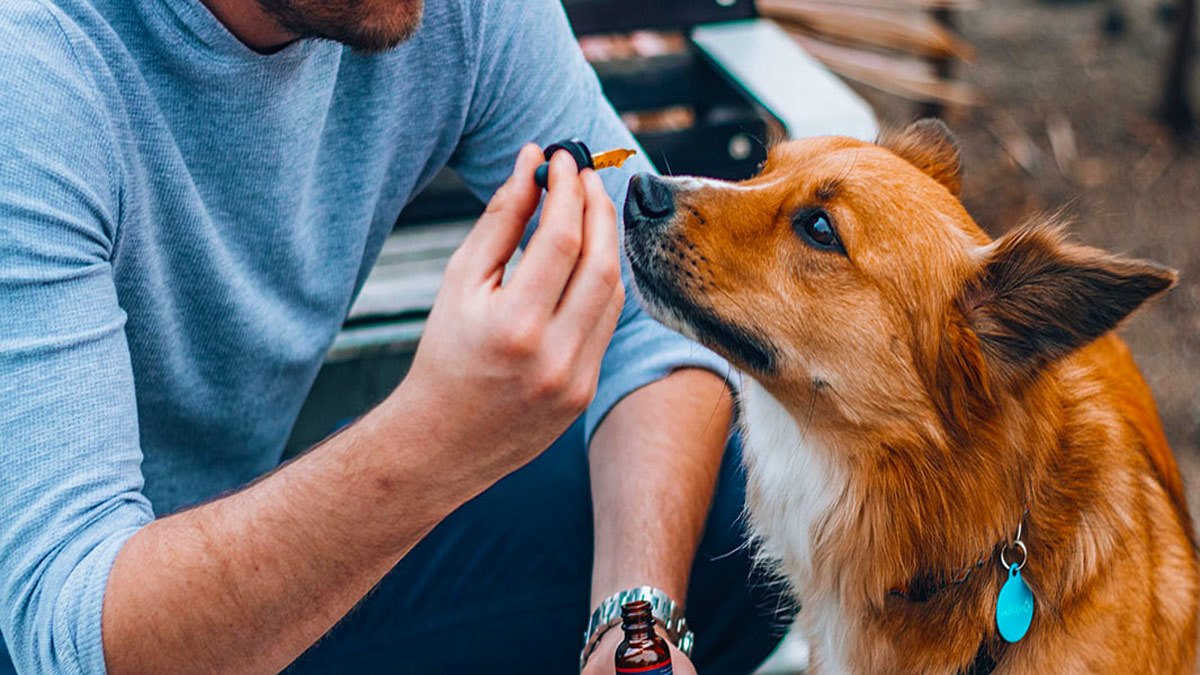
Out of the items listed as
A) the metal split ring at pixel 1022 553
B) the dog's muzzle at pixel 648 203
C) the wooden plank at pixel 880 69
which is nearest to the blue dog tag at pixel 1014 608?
the metal split ring at pixel 1022 553

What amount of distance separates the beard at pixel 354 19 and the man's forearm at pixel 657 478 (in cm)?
65

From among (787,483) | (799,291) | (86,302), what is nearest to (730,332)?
(799,291)

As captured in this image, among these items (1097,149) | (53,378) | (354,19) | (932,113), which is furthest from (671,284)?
(1097,149)

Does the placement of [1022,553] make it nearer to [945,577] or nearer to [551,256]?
[945,577]

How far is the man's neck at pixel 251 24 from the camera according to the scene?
4.46 feet

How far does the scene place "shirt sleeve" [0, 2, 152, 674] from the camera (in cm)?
116

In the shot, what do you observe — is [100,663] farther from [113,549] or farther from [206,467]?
[206,467]

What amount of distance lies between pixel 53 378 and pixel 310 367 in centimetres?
61

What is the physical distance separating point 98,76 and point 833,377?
972 mm

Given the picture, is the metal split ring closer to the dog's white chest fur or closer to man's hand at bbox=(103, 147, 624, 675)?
the dog's white chest fur

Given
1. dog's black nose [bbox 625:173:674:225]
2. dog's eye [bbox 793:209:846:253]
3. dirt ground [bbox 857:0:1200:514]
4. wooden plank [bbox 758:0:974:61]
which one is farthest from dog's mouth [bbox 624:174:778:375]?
wooden plank [bbox 758:0:974:61]

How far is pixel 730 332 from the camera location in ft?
4.81

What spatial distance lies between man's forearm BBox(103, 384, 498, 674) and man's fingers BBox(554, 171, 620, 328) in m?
0.20

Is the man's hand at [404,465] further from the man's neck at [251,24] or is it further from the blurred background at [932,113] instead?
the blurred background at [932,113]
